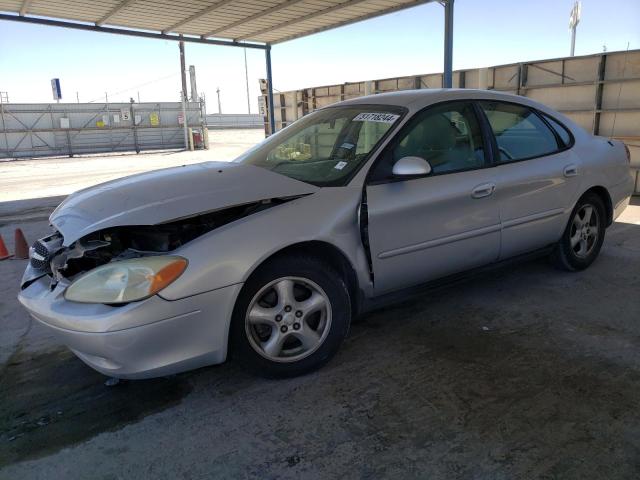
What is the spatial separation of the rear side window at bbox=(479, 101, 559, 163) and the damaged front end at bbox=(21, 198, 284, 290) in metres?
1.80

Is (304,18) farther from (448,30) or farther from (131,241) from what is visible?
(131,241)

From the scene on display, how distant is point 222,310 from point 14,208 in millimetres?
9411

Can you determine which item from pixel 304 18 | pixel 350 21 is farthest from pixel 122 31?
pixel 350 21

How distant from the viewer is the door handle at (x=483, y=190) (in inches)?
133

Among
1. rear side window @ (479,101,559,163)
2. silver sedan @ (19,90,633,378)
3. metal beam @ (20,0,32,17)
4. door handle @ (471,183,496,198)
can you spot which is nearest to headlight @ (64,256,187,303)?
silver sedan @ (19,90,633,378)

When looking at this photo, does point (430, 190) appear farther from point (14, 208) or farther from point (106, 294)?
point (14, 208)

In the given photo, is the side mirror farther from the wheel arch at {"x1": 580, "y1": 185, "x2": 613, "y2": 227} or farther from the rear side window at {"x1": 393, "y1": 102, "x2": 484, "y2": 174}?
the wheel arch at {"x1": 580, "y1": 185, "x2": 613, "y2": 227}

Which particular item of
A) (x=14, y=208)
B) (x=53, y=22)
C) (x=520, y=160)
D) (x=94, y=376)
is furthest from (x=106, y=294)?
(x=14, y=208)

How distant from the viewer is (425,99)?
343 cm

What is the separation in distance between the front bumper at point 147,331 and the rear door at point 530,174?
215cm

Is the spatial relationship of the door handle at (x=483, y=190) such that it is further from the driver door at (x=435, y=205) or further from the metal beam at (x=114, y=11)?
the metal beam at (x=114, y=11)

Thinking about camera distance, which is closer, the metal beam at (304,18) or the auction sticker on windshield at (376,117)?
the auction sticker on windshield at (376,117)

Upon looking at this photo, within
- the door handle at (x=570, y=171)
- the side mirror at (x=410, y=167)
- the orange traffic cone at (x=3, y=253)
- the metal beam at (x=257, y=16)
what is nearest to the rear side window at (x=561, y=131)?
the door handle at (x=570, y=171)

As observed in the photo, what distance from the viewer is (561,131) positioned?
13.6ft
